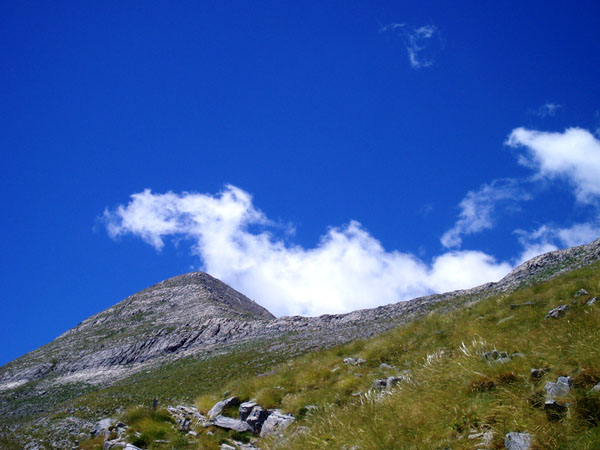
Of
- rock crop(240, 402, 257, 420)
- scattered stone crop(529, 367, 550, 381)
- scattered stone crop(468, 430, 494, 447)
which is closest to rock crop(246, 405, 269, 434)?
rock crop(240, 402, 257, 420)

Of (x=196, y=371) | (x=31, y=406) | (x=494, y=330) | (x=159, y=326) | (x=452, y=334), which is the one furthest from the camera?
(x=159, y=326)

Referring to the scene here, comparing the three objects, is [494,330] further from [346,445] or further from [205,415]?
[205,415]

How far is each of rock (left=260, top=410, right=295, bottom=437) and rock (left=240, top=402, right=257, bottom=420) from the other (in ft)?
3.15

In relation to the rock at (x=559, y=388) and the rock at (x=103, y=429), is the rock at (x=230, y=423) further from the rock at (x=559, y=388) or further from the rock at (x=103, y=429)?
the rock at (x=559, y=388)

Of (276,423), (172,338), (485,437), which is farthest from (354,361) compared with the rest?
(172,338)

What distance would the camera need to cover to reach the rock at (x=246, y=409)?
11305mm

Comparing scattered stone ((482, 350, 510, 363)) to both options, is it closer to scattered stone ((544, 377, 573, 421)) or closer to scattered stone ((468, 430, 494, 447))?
scattered stone ((544, 377, 573, 421))

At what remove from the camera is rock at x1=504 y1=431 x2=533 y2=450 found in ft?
15.4

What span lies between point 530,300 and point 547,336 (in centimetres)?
719

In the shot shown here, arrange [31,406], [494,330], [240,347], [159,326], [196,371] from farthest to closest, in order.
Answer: [159,326] < [240,347] < [31,406] < [196,371] < [494,330]

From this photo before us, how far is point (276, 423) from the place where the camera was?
10.2 metres

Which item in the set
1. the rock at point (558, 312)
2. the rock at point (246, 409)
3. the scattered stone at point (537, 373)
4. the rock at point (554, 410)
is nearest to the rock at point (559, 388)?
the rock at point (554, 410)

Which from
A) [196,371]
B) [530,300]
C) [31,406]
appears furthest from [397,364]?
[31,406]

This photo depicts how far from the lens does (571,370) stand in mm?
5562
